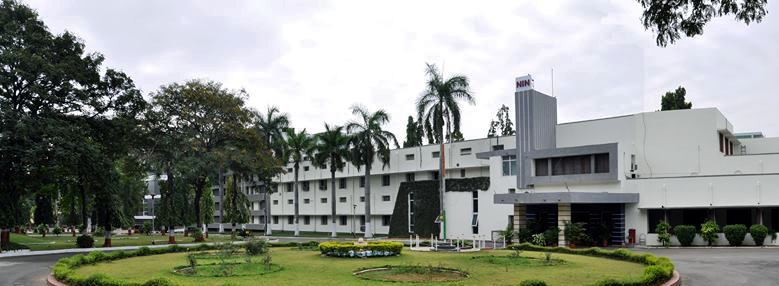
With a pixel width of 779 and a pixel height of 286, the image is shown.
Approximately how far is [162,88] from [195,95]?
2.67 meters

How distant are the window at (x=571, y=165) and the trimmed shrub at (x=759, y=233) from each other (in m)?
9.55

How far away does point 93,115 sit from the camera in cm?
4078

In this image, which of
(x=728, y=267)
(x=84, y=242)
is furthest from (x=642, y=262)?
(x=84, y=242)

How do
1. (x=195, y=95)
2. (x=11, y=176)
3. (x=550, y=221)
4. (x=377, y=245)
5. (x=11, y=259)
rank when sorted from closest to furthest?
(x=377, y=245)
(x=11, y=259)
(x=11, y=176)
(x=550, y=221)
(x=195, y=95)

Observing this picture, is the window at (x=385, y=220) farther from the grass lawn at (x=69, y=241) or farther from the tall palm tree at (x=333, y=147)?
the grass lawn at (x=69, y=241)

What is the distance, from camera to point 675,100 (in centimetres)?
5712

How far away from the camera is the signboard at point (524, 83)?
43.0m

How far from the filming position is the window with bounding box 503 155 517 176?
45.0 metres

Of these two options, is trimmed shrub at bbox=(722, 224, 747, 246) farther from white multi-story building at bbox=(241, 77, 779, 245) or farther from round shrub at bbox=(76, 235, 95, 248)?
round shrub at bbox=(76, 235, 95, 248)

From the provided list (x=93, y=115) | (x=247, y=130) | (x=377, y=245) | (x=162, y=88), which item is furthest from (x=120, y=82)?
(x=377, y=245)

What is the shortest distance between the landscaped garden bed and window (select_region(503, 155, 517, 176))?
15.0 m

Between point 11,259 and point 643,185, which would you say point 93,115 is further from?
point 643,185

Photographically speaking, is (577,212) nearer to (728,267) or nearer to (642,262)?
(642,262)

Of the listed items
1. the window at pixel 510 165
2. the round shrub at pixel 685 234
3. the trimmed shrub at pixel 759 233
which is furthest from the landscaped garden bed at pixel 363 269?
the window at pixel 510 165
